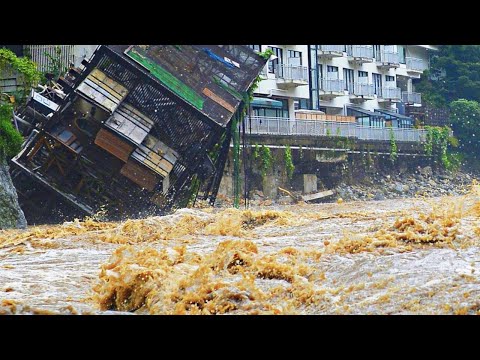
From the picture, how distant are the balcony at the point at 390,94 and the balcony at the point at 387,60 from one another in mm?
1143

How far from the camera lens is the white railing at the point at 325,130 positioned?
41716 millimetres

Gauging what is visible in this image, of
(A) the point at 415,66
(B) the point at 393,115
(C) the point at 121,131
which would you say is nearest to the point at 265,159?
(C) the point at 121,131

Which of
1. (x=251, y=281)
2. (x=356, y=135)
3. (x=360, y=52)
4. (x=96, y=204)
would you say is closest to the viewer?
(x=251, y=281)

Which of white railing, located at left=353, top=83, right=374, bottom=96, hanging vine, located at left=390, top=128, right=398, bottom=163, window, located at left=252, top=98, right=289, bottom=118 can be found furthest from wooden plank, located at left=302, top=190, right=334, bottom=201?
white railing, located at left=353, top=83, right=374, bottom=96

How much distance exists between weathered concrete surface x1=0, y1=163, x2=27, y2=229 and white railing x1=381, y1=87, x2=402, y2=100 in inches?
1270

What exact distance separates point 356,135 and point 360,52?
7.50 metres

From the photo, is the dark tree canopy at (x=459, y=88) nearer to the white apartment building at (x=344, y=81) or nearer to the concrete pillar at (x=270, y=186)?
the white apartment building at (x=344, y=81)

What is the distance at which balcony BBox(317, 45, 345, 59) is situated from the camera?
49.1 m

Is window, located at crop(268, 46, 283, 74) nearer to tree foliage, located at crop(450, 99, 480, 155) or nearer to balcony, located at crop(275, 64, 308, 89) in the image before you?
balcony, located at crop(275, 64, 308, 89)

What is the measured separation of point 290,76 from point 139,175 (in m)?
19.2

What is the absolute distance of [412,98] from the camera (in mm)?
57219

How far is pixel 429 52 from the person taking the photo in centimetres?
5869
